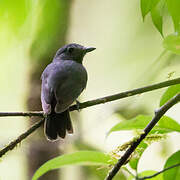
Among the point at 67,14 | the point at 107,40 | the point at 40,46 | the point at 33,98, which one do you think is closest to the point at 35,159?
the point at 33,98

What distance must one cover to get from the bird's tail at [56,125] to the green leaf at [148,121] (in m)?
1.22

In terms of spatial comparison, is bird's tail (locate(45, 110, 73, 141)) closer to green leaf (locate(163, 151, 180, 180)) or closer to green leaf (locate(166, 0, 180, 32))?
green leaf (locate(163, 151, 180, 180))

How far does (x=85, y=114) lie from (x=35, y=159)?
1.66 metres

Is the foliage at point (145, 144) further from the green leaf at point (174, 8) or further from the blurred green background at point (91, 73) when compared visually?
the blurred green background at point (91, 73)

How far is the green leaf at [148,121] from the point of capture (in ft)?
5.29

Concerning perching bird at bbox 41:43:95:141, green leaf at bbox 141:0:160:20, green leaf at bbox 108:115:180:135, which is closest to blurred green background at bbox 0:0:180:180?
perching bird at bbox 41:43:95:141

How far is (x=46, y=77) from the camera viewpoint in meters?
3.33

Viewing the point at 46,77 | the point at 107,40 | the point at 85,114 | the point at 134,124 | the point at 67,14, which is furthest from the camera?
the point at 107,40

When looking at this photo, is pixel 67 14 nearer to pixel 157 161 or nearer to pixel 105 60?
pixel 105 60

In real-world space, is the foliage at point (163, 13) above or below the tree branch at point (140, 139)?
above

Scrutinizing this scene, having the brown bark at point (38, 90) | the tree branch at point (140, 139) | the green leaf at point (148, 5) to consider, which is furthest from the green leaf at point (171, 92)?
the brown bark at point (38, 90)

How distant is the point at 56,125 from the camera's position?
9.55 ft

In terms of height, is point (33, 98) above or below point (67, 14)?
below

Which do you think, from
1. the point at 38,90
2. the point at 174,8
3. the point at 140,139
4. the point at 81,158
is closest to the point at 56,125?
the point at 81,158
